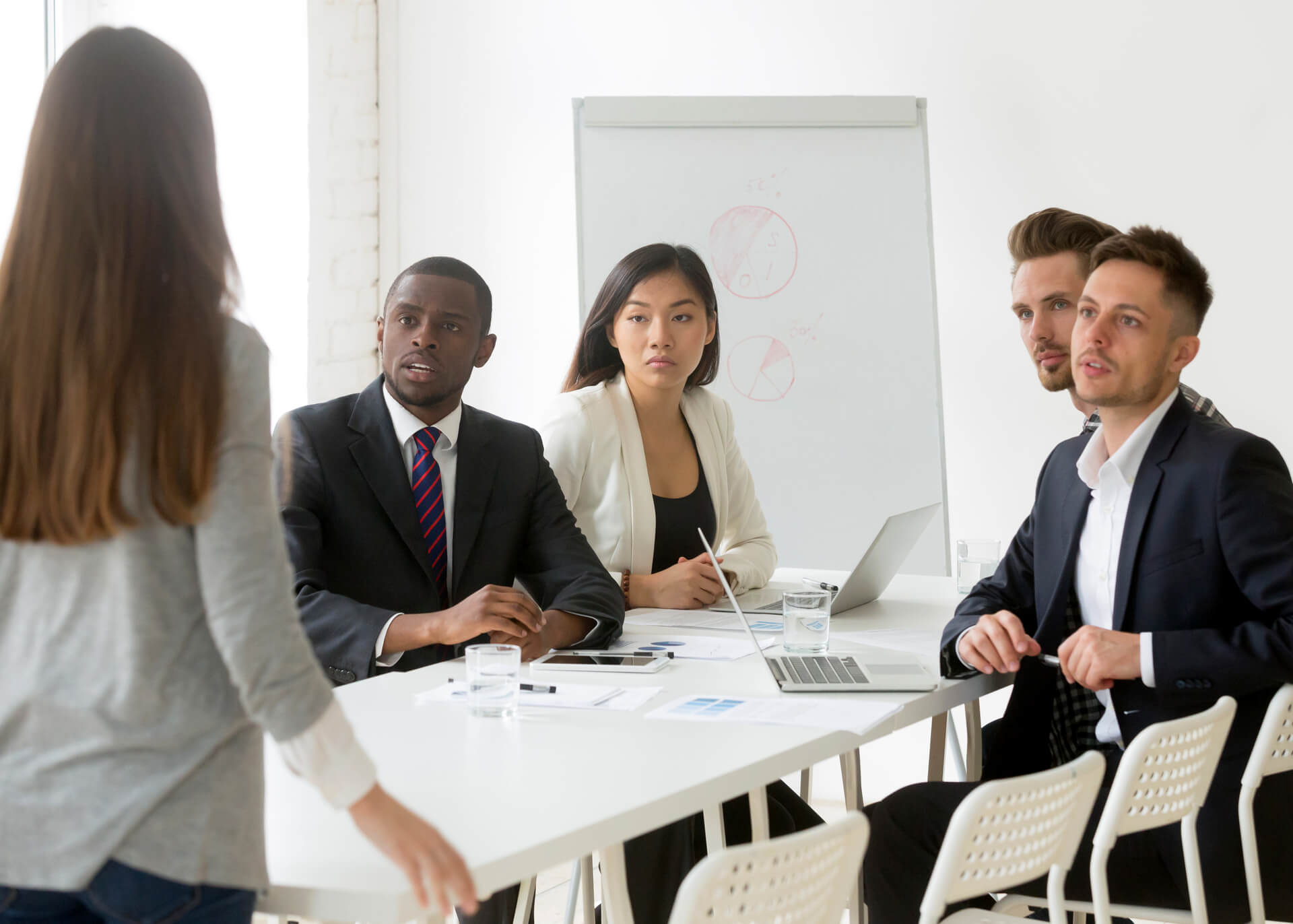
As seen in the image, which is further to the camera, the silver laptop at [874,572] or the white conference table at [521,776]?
the silver laptop at [874,572]

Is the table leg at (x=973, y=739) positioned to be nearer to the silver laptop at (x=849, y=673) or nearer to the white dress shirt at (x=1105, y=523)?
the white dress shirt at (x=1105, y=523)

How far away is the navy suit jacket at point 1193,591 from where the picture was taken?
71.1 inches

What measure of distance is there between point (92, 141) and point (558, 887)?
2586 millimetres

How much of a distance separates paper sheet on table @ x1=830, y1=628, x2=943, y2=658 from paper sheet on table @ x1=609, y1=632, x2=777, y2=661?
15 centimetres

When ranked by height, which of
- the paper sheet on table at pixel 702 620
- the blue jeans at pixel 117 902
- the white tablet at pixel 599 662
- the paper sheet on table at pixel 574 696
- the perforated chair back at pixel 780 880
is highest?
the paper sheet on table at pixel 702 620

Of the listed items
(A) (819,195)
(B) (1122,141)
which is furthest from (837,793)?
(B) (1122,141)

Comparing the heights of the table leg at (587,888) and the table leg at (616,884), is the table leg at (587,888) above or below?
below

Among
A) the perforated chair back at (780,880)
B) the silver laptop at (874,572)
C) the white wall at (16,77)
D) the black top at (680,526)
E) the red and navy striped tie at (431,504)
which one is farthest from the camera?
the white wall at (16,77)

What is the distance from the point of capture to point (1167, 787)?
158 centimetres

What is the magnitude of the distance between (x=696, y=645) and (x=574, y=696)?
44cm

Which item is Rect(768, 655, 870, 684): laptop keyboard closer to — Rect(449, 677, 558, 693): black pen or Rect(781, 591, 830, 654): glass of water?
Rect(781, 591, 830, 654): glass of water

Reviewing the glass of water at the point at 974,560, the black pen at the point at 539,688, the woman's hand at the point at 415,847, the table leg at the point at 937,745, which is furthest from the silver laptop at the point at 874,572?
the woman's hand at the point at 415,847

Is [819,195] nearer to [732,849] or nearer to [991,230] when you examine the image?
[991,230]

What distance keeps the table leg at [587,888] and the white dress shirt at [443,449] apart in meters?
0.52
